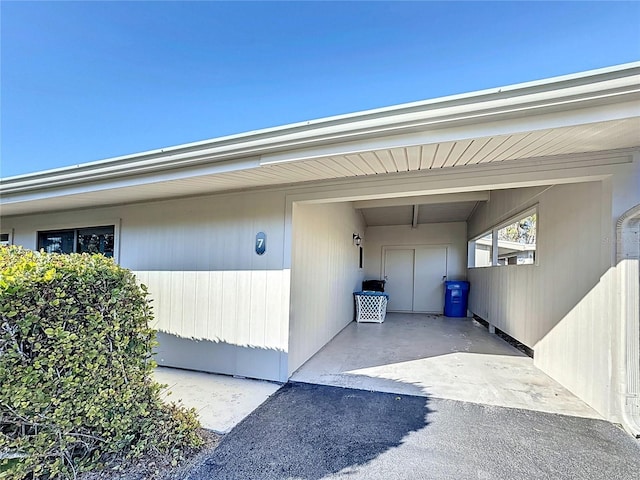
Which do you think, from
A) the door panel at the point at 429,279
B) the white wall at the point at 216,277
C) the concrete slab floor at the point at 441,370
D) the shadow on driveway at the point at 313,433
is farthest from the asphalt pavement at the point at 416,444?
the door panel at the point at 429,279

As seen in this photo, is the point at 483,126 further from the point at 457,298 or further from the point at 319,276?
the point at 457,298

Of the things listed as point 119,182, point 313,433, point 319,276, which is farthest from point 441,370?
point 119,182

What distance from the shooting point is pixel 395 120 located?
2061 mm

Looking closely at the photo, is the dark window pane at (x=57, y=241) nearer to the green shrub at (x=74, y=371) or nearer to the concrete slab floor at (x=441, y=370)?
the green shrub at (x=74, y=371)

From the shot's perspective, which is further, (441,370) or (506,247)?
(506,247)

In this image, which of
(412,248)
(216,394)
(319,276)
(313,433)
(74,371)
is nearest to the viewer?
(74,371)

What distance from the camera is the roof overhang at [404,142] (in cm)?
175

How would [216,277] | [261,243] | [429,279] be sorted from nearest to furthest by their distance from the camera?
1. [261,243]
2. [216,277]
3. [429,279]

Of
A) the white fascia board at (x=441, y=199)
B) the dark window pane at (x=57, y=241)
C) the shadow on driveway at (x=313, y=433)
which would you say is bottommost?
the shadow on driveway at (x=313, y=433)

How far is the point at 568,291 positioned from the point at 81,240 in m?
7.08

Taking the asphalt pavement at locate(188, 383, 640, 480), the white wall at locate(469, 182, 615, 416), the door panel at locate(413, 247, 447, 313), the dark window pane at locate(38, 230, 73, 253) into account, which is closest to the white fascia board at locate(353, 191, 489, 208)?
the white wall at locate(469, 182, 615, 416)

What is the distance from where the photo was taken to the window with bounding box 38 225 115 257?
4.66m

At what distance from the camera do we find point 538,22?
12.5 ft

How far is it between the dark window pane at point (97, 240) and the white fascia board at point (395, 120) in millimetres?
1671
